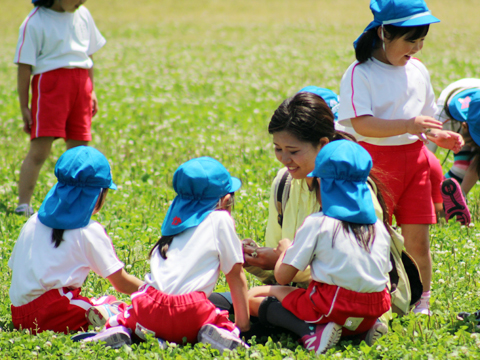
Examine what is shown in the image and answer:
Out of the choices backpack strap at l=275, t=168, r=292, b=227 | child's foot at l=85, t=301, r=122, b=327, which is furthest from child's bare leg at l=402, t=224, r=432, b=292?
child's foot at l=85, t=301, r=122, b=327

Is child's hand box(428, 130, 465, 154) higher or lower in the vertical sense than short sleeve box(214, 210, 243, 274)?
higher

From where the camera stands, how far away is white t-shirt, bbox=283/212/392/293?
3.47 m

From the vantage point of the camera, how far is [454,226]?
577cm

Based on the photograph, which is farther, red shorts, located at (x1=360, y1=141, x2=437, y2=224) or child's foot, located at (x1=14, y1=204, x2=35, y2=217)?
child's foot, located at (x1=14, y1=204, x2=35, y2=217)

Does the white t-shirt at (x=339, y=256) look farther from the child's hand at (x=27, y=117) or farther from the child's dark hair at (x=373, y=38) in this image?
the child's hand at (x=27, y=117)

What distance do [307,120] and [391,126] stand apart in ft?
2.05

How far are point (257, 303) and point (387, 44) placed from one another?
1991 millimetres

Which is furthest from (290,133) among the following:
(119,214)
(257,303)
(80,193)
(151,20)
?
(151,20)

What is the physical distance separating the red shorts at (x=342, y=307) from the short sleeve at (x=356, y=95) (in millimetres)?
1303

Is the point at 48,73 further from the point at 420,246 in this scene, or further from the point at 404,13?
the point at 420,246

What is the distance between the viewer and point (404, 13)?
4.05 meters

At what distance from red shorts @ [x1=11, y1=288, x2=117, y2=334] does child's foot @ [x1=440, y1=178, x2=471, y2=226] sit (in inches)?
147

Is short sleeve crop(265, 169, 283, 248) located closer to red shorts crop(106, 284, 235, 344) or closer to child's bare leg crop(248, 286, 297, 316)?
child's bare leg crop(248, 286, 297, 316)

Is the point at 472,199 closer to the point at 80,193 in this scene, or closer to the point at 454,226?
the point at 454,226
